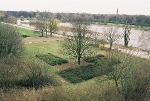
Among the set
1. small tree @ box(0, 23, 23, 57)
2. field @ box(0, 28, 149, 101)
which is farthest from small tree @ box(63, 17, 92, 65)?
small tree @ box(0, 23, 23, 57)

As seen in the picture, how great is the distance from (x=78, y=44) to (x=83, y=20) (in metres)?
4.93

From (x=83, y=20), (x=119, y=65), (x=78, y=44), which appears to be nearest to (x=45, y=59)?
(x=78, y=44)

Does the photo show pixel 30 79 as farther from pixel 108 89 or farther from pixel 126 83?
pixel 126 83

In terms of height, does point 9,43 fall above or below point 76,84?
above

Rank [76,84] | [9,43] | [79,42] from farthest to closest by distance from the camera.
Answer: [79,42] < [9,43] < [76,84]

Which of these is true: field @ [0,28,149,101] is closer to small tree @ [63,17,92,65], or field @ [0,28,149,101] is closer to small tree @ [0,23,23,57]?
small tree @ [63,17,92,65]

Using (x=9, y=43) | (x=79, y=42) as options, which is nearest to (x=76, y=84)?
(x=79, y=42)

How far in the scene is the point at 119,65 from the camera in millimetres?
22312

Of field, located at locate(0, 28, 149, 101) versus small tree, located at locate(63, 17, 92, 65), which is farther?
small tree, located at locate(63, 17, 92, 65)

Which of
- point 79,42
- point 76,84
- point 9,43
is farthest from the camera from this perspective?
point 79,42

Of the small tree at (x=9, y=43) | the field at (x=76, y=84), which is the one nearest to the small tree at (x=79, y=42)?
the field at (x=76, y=84)

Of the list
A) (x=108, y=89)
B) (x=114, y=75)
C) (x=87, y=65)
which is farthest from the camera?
(x=87, y=65)

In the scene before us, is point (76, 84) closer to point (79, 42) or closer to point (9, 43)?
point (79, 42)

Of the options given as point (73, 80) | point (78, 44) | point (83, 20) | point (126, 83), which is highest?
point (83, 20)
